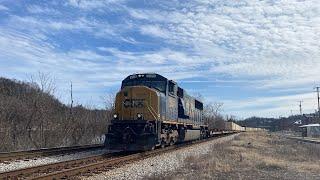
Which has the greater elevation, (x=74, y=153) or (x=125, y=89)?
(x=125, y=89)

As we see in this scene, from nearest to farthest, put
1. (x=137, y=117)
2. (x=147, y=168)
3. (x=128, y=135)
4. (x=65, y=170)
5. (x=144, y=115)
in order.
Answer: (x=65, y=170)
(x=147, y=168)
(x=128, y=135)
(x=137, y=117)
(x=144, y=115)

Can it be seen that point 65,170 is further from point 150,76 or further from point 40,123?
point 40,123

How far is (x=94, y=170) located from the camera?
14.1m

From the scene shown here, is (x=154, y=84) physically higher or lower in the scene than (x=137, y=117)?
higher

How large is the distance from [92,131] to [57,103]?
403 cm

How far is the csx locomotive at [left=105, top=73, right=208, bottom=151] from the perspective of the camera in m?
21.3

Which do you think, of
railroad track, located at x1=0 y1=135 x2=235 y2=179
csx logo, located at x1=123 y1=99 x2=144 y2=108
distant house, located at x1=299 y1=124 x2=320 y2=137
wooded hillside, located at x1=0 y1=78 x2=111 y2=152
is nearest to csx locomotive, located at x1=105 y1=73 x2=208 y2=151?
csx logo, located at x1=123 y1=99 x2=144 y2=108

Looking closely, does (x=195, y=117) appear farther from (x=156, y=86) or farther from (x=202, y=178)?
(x=202, y=178)

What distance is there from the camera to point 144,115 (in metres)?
22.3

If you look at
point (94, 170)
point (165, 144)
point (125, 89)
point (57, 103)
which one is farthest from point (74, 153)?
point (57, 103)

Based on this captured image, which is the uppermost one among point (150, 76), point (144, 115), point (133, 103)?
point (150, 76)

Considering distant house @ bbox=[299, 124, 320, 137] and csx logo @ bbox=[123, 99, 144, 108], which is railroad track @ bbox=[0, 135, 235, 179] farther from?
distant house @ bbox=[299, 124, 320, 137]

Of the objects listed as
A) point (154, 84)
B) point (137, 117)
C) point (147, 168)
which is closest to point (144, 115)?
point (137, 117)

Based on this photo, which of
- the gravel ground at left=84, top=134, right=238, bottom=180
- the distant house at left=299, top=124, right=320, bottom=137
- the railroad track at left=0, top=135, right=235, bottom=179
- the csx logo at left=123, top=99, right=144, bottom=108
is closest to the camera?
the railroad track at left=0, top=135, right=235, bottom=179
